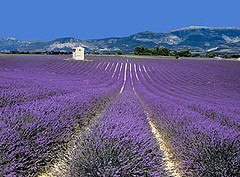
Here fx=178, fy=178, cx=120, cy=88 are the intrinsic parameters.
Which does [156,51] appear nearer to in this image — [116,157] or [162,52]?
[162,52]

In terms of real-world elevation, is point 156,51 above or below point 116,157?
above

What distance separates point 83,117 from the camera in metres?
4.07

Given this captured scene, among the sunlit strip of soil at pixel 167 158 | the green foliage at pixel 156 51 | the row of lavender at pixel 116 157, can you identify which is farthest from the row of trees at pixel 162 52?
the row of lavender at pixel 116 157

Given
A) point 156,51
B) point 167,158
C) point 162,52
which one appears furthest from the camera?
point 156,51

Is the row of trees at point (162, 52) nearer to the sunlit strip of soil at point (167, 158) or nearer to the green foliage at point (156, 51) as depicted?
the green foliage at point (156, 51)

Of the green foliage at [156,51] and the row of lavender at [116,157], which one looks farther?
the green foliage at [156,51]

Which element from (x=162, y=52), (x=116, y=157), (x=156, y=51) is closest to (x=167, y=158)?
(x=116, y=157)

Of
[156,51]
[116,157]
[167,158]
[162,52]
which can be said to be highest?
[156,51]

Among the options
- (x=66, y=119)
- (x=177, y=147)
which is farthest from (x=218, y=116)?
(x=66, y=119)

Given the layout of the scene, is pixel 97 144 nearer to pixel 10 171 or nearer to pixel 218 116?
pixel 10 171

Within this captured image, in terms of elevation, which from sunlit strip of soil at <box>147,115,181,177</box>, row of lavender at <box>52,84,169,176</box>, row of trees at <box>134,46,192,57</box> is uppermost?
row of trees at <box>134,46,192,57</box>

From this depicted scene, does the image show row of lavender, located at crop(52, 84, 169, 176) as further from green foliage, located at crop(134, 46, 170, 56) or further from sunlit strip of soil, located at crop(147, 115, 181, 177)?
green foliage, located at crop(134, 46, 170, 56)

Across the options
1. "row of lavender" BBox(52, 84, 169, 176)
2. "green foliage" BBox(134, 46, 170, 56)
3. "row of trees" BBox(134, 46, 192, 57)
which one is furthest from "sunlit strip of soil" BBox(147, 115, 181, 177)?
"row of trees" BBox(134, 46, 192, 57)

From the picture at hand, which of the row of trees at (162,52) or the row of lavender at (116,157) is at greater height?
the row of trees at (162,52)
